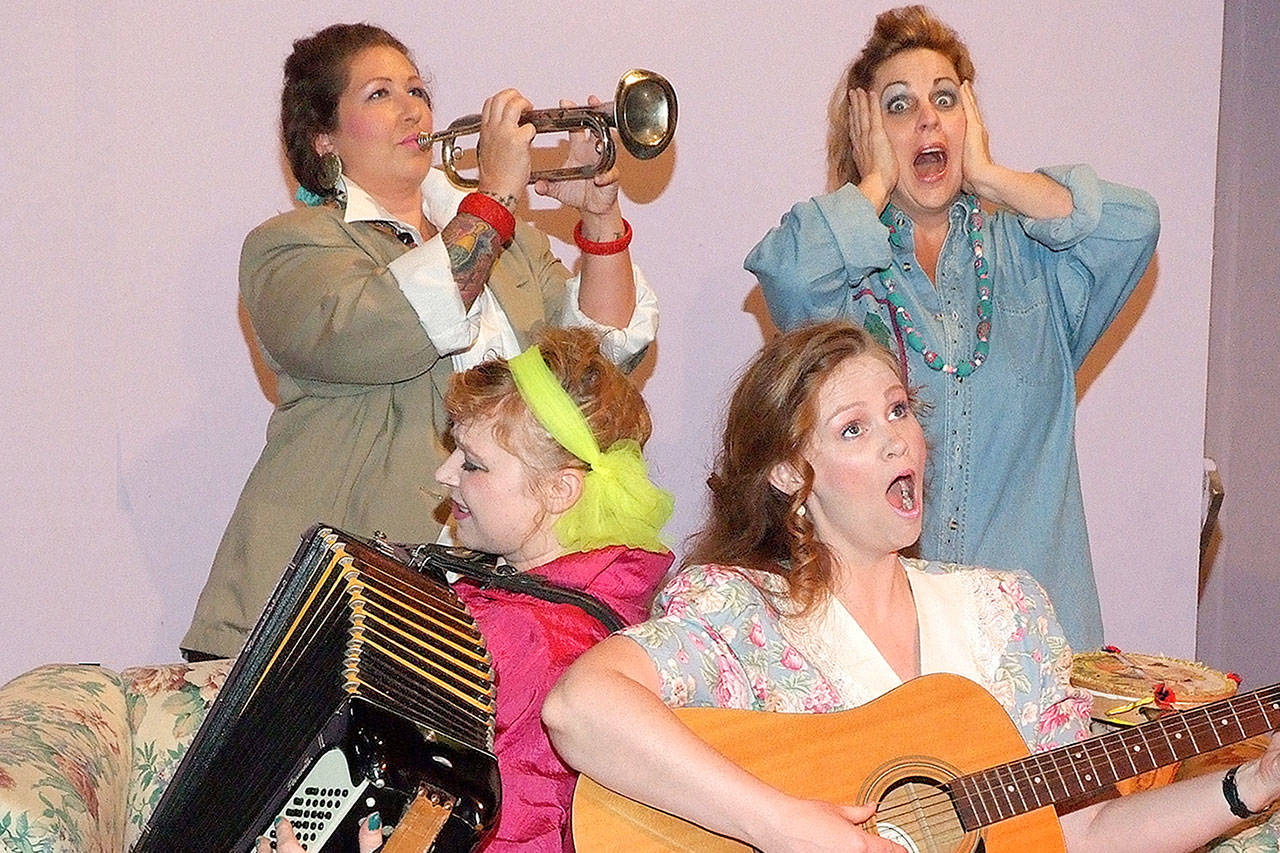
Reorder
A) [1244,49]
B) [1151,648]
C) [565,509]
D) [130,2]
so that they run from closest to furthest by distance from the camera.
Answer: [565,509], [130,2], [1151,648], [1244,49]

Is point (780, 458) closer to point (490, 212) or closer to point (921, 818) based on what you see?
point (921, 818)

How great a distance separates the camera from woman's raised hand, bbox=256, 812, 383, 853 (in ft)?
5.41

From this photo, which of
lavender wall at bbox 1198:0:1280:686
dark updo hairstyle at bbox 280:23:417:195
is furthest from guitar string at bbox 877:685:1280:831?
lavender wall at bbox 1198:0:1280:686

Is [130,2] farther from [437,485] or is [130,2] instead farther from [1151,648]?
[1151,648]

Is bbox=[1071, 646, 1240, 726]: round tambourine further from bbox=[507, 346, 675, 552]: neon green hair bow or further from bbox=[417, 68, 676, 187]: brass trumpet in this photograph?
bbox=[417, 68, 676, 187]: brass trumpet

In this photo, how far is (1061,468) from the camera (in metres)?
2.79

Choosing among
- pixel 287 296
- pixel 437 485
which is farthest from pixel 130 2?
pixel 437 485

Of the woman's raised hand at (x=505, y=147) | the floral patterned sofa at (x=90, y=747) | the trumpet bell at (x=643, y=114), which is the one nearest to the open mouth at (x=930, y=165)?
the trumpet bell at (x=643, y=114)

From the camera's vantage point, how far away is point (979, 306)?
2.77 m

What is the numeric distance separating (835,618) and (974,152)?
1053 mm

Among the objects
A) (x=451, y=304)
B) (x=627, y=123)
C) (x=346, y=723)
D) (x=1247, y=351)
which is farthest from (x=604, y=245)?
(x=1247, y=351)

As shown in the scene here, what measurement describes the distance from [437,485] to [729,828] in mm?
1032

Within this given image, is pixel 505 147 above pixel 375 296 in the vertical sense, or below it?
above

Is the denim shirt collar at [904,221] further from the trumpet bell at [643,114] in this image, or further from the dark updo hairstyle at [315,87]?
the dark updo hairstyle at [315,87]
